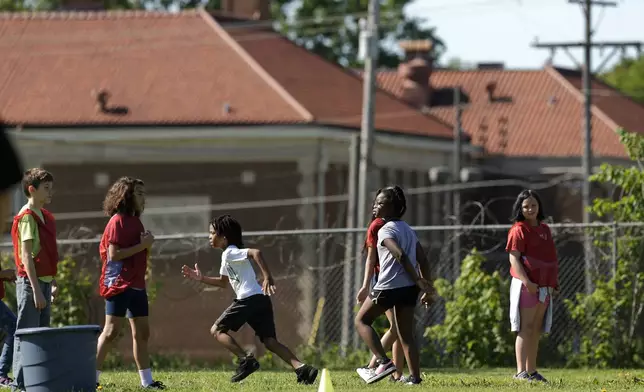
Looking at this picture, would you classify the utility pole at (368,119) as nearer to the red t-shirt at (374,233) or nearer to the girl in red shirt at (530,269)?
the girl in red shirt at (530,269)

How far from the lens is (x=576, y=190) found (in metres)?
41.5

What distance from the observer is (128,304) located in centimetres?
1077

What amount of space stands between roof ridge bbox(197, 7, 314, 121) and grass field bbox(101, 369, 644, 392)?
15.0m

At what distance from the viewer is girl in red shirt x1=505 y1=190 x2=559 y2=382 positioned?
11.7m

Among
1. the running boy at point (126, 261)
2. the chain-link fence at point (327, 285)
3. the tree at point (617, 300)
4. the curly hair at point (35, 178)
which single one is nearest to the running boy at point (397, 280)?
the running boy at point (126, 261)

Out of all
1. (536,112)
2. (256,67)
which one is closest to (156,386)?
(256,67)

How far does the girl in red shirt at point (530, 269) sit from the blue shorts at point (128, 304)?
295 cm

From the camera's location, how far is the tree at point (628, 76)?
74725mm

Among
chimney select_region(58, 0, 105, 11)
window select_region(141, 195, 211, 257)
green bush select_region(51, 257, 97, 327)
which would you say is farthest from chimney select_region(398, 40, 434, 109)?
green bush select_region(51, 257, 97, 327)

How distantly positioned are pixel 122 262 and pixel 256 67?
1967 centimetres

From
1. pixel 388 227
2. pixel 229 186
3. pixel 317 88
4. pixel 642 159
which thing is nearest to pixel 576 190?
pixel 317 88

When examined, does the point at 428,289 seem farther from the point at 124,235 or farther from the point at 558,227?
the point at 558,227

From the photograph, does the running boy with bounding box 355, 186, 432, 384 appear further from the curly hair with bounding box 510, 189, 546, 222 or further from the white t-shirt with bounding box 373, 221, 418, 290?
the curly hair with bounding box 510, 189, 546, 222

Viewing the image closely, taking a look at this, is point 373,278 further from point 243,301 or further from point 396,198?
point 243,301
